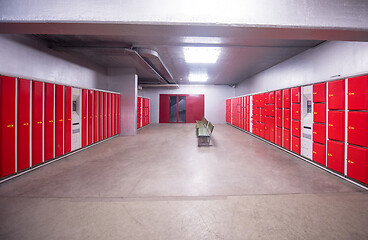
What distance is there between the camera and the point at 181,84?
11.4m

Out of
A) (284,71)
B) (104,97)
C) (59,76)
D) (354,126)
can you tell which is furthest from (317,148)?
(59,76)

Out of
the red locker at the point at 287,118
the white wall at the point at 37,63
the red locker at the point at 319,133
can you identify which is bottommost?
the red locker at the point at 319,133

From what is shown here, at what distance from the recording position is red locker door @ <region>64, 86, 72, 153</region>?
12.7 feet

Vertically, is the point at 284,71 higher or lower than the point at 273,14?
higher

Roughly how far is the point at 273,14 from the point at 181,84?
32.2 feet

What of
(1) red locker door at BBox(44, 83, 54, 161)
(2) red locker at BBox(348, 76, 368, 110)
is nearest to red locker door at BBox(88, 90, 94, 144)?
(1) red locker door at BBox(44, 83, 54, 161)

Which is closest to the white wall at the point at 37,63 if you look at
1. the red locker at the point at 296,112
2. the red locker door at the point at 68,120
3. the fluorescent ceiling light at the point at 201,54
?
the red locker door at the point at 68,120

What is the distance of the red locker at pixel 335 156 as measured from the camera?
9.03 feet

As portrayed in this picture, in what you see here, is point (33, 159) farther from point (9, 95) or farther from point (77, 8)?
point (77, 8)

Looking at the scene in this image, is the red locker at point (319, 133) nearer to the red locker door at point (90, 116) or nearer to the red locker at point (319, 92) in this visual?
the red locker at point (319, 92)

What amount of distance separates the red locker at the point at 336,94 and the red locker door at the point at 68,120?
234 inches

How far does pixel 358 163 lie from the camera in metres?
2.48

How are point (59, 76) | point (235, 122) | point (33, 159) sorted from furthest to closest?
1. point (235, 122)
2. point (59, 76)
3. point (33, 159)

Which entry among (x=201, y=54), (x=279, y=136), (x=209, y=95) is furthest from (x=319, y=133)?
(x=209, y=95)
